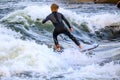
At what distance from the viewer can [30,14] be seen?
66.2 ft

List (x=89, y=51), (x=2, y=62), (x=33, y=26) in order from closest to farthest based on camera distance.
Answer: (x=2, y=62)
(x=89, y=51)
(x=33, y=26)

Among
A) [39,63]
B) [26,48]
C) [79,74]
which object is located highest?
[26,48]

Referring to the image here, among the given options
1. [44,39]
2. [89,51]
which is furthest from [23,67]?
[44,39]

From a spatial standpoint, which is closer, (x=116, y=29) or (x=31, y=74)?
(x=31, y=74)

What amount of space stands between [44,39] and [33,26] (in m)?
2.58

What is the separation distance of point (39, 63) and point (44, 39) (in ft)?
16.9

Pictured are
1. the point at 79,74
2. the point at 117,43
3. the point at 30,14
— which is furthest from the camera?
the point at 30,14

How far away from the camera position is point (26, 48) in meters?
12.5

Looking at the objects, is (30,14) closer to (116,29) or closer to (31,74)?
Answer: (116,29)

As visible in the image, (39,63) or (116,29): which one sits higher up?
(116,29)

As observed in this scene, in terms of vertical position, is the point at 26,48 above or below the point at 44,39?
below

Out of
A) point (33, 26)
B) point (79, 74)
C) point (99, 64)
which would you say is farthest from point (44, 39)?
point (79, 74)

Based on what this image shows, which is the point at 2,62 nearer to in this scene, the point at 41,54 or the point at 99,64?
the point at 41,54

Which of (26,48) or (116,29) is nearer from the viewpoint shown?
(26,48)
